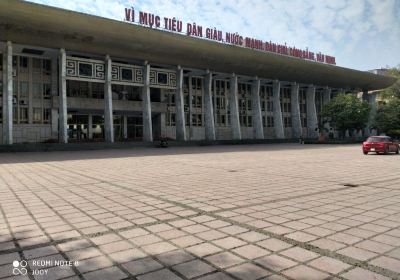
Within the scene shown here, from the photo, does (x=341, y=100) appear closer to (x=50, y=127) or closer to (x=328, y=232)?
(x=50, y=127)

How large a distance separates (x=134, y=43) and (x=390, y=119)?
40.4 metres

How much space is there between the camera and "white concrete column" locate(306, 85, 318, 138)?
6431 centimetres

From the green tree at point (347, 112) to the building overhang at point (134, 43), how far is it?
22.2 ft

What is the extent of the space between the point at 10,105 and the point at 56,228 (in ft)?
111

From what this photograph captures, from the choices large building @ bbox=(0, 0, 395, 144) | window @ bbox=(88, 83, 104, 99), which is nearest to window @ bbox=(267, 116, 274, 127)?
large building @ bbox=(0, 0, 395, 144)

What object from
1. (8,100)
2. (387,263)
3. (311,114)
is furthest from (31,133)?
(311,114)

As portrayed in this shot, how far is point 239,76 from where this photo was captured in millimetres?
53562

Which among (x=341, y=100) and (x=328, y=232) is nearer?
(x=328, y=232)

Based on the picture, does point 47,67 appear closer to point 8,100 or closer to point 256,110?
point 8,100

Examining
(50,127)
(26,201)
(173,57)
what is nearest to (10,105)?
(50,127)

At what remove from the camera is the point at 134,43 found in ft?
126

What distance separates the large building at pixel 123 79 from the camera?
3450cm

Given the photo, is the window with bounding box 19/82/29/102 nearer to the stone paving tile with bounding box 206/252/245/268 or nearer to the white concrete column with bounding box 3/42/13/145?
the white concrete column with bounding box 3/42/13/145

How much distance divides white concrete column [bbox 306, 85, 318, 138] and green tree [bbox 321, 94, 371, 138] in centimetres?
→ 1103
